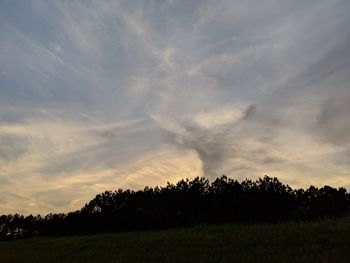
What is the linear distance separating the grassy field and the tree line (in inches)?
1182

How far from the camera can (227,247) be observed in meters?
31.4

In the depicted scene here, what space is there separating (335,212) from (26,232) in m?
80.6

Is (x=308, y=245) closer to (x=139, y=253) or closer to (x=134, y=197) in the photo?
(x=139, y=253)

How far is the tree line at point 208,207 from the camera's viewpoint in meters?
78.6

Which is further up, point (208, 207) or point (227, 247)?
point (208, 207)

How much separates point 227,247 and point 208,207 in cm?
5627

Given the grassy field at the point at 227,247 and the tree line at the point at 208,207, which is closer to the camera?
the grassy field at the point at 227,247

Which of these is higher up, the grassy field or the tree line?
the tree line

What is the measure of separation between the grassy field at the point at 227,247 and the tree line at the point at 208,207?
30.0m

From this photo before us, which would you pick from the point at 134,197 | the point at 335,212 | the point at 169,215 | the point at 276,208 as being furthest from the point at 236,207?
the point at 134,197

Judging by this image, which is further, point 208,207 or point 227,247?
point 208,207

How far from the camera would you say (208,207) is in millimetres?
87188

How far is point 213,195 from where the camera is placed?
316 ft

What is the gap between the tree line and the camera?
78562 mm
